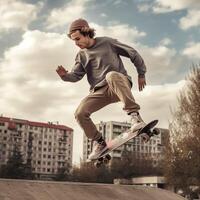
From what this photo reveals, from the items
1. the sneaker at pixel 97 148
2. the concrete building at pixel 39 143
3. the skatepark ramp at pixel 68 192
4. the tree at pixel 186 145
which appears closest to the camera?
the sneaker at pixel 97 148

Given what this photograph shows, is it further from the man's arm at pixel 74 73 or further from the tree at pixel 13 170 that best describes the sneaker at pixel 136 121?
the tree at pixel 13 170

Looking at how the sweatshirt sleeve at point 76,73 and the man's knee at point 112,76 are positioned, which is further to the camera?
the sweatshirt sleeve at point 76,73

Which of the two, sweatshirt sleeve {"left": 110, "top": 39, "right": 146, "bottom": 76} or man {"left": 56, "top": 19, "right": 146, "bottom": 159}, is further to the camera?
sweatshirt sleeve {"left": 110, "top": 39, "right": 146, "bottom": 76}

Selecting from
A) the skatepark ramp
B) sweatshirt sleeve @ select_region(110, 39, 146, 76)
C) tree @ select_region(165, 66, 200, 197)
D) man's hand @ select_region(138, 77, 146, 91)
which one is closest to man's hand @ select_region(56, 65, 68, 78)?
sweatshirt sleeve @ select_region(110, 39, 146, 76)

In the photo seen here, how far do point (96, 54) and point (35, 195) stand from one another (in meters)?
5.42

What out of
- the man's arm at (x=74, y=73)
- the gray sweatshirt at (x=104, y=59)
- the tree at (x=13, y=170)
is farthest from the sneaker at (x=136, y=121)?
the tree at (x=13, y=170)

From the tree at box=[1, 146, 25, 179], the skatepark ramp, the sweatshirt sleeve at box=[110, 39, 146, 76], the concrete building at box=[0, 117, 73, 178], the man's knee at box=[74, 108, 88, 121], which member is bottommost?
the skatepark ramp

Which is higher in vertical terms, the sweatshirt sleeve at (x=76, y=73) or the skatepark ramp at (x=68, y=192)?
the sweatshirt sleeve at (x=76, y=73)

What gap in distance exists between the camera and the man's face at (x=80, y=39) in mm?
5922

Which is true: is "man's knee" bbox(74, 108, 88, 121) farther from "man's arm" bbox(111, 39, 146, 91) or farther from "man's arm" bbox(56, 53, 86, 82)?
"man's arm" bbox(111, 39, 146, 91)

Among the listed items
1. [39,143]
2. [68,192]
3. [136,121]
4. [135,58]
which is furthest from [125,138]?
[39,143]

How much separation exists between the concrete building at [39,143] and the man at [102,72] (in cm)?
10346

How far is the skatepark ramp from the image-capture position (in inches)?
391

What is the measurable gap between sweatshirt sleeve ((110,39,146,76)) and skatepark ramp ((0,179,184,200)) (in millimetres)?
5165
